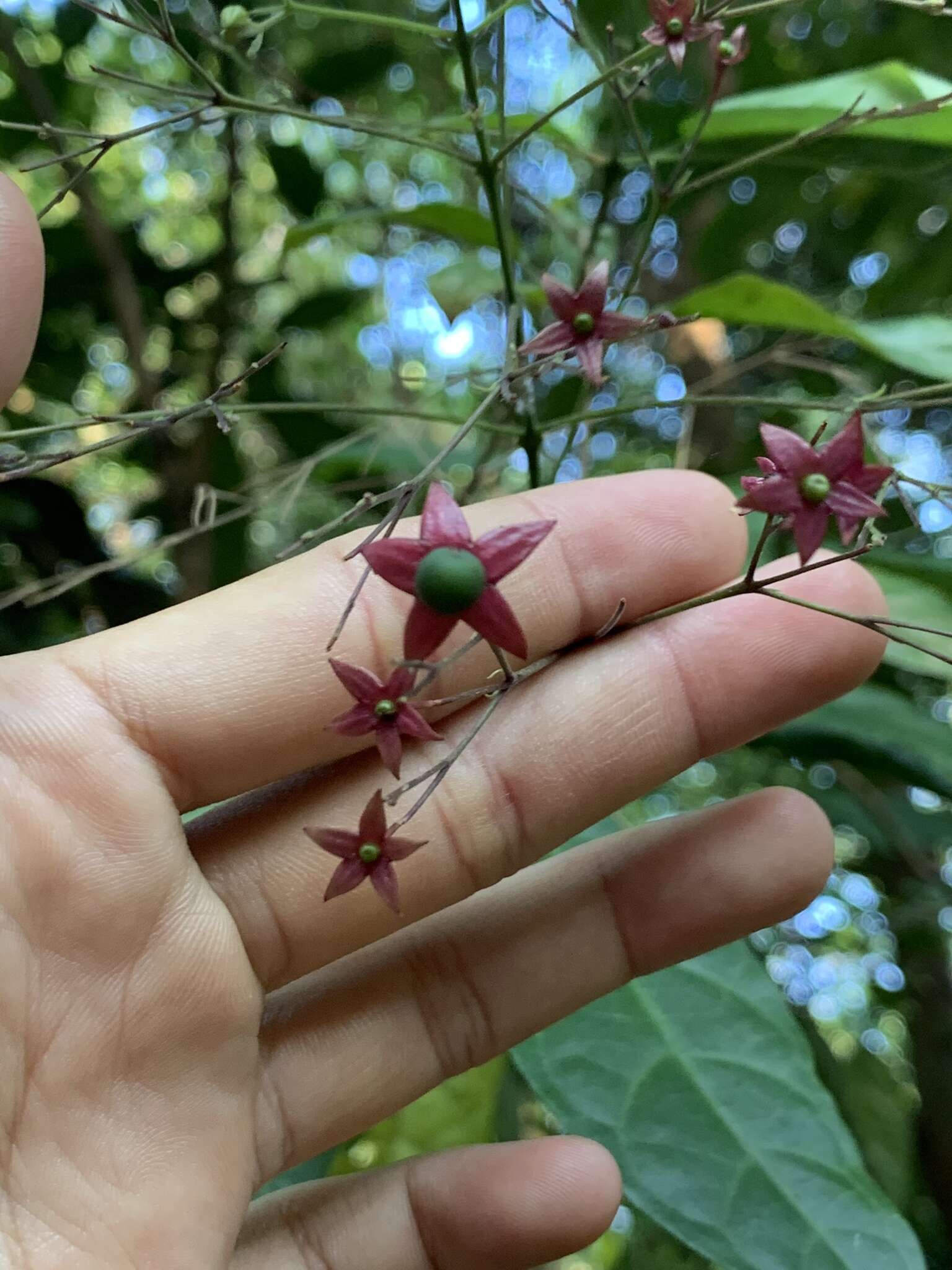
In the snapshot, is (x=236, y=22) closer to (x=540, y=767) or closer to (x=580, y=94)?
(x=580, y=94)

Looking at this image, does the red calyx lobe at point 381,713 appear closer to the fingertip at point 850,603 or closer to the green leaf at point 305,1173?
the fingertip at point 850,603

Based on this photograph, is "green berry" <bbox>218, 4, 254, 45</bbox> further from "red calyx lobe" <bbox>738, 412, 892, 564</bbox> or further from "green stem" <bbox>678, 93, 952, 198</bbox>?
"red calyx lobe" <bbox>738, 412, 892, 564</bbox>

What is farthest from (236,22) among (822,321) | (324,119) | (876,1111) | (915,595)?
(876,1111)

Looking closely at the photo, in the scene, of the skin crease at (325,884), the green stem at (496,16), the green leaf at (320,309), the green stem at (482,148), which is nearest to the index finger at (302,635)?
the skin crease at (325,884)

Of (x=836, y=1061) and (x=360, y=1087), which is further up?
(x=360, y=1087)

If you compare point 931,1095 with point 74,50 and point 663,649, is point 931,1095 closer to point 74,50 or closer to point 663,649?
point 663,649

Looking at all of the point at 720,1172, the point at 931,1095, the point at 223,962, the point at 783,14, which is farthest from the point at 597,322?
the point at 931,1095
